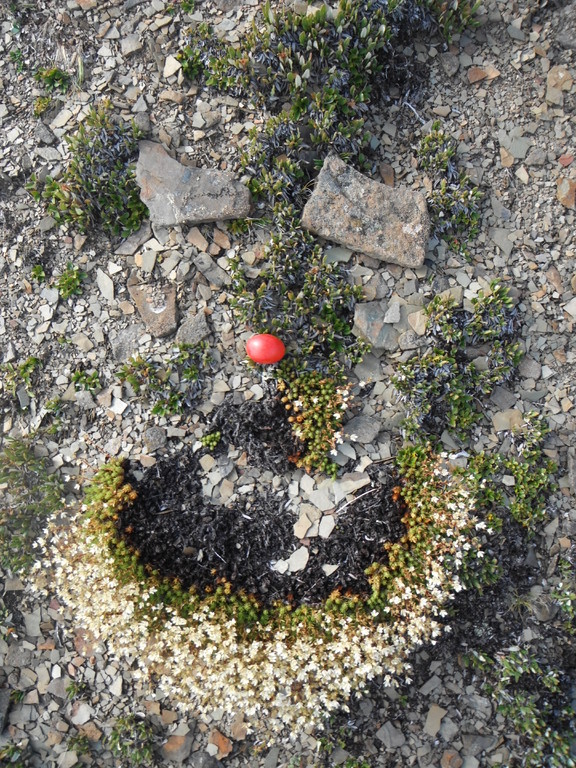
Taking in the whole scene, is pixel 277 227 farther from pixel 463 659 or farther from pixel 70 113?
pixel 463 659

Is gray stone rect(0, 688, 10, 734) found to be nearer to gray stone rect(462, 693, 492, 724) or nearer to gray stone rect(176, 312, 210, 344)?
gray stone rect(176, 312, 210, 344)

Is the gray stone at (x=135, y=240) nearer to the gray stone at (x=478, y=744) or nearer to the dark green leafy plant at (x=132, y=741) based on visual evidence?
the dark green leafy plant at (x=132, y=741)

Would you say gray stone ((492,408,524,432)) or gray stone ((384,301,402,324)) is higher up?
gray stone ((384,301,402,324))

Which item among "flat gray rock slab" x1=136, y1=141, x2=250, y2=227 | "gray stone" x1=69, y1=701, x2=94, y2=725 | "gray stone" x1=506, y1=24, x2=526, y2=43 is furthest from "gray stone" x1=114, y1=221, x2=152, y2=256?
"gray stone" x1=69, y1=701, x2=94, y2=725

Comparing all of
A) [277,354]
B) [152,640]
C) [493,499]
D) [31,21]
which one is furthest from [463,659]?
[31,21]

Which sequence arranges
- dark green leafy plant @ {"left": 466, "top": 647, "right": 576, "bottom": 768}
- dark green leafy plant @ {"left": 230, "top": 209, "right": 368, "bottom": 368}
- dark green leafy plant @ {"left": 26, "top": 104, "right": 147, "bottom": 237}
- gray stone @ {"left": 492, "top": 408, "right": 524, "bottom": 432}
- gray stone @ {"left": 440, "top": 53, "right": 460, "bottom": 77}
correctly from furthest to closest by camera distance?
1. gray stone @ {"left": 440, "top": 53, "right": 460, "bottom": 77}
2. dark green leafy plant @ {"left": 26, "top": 104, "right": 147, "bottom": 237}
3. gray stone @ {"left": 492, "top": 408, "right": 524, "bottom": 432}
4. dark green leafy plant @ {"left": 230, "top": 209, "right": 368, "bottom": 368}
5. dark green leafy plant @ {"left": 466, "top": 647, "right": 576, "bottom": 768}

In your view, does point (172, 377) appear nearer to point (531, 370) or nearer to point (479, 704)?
point (531, 370)
